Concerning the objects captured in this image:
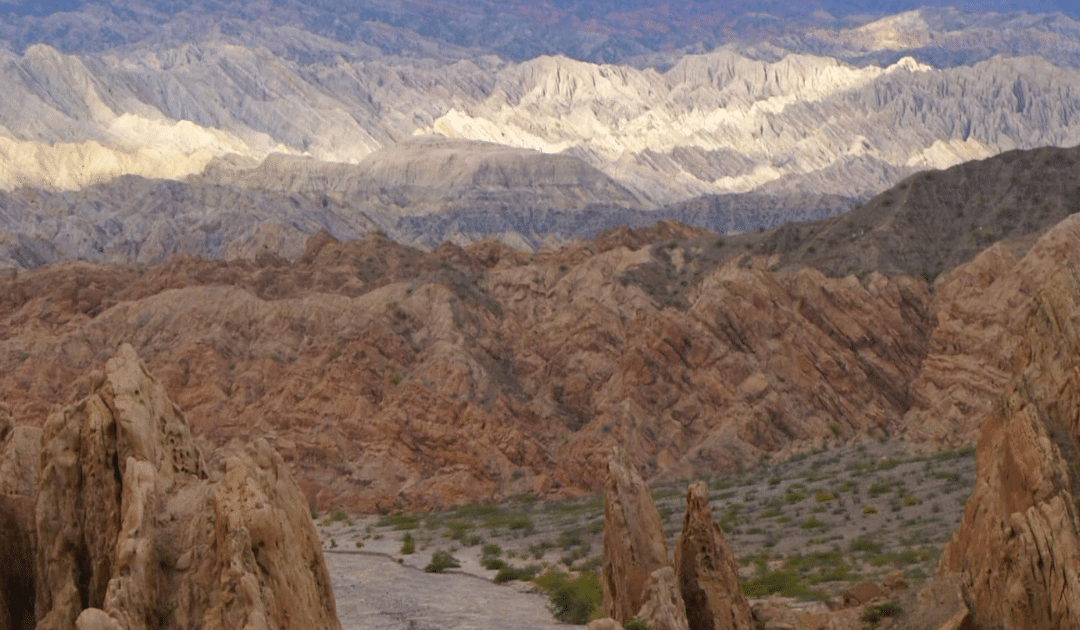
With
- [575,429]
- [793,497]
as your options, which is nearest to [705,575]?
[793,497]

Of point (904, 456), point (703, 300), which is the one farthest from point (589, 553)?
point (703, 300)

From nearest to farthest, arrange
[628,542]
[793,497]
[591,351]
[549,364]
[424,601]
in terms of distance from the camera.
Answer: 1. [628,542]
2. [424,601]
3. [793,497]
4. [591,351]
5. [549,364]

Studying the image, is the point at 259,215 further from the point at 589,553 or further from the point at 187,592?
the point at 187,592

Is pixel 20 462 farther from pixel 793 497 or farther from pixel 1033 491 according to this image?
pixel 793 497

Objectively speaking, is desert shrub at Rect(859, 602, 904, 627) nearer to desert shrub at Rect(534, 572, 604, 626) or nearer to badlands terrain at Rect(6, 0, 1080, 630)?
badlands terrain at Rect(6, 0, 1080, 630)

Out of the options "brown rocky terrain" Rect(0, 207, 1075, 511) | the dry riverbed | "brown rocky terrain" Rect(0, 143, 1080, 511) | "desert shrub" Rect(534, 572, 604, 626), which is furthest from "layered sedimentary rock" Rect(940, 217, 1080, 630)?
"brown rocky terrain" Rect(0, 143, 1080, 511)

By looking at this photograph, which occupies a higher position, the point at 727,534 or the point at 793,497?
the point at 793,497
